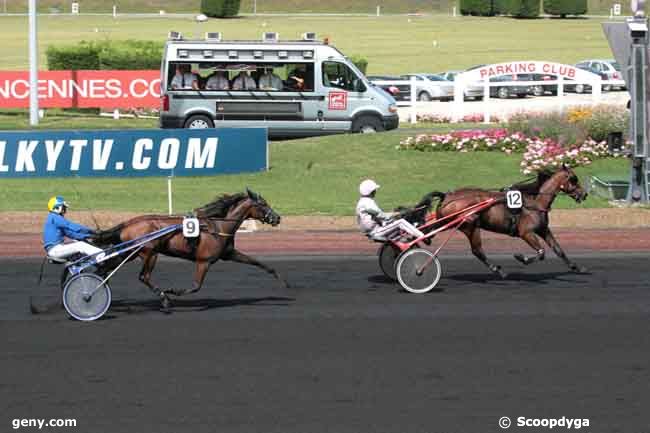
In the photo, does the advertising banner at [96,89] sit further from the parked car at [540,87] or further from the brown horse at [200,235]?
the brown horse at [200,235]

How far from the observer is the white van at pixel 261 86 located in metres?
30.7

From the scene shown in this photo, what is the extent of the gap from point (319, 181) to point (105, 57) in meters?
22.6

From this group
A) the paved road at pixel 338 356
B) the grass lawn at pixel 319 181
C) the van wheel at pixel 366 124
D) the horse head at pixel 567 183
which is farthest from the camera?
the van wheel at pixel 366 124

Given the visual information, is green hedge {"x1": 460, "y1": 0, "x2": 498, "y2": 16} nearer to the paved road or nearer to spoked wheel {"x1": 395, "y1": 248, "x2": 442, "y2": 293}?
the paved road

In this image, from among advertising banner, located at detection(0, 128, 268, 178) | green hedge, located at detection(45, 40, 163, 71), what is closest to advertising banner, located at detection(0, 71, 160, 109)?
green hedge, located at detection(45, 40, 163, 71)

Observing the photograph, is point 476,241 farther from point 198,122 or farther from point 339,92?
point 198,122

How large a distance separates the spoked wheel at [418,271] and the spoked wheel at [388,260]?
63cm

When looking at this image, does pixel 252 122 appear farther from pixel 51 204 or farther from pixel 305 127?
pixel 51 204

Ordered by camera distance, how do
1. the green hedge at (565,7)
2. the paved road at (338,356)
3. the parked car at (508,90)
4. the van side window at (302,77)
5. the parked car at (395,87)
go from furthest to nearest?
the green hedge at (565,7)
the parked car at (508,90)
the parked car at (395,87)
the van side window at (302,77)
the paved road at (338,356)

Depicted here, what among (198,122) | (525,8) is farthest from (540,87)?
(525,8)

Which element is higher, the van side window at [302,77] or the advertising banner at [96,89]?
the advertising banner at [96,89]

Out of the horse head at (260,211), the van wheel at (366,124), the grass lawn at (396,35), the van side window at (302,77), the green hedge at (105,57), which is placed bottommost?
the horse head at (260,211)

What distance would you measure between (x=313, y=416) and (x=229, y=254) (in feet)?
14.2

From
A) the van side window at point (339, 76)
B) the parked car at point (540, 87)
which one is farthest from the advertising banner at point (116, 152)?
the parked car at point (540, 87)
